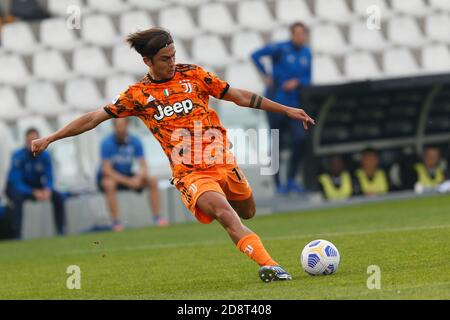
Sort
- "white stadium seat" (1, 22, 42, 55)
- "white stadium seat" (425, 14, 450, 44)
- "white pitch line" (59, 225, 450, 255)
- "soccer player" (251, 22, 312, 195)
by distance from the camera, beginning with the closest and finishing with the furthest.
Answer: "white pitch line" (59, 225, 450, 255) → "soccer player" (251, 22, 312, 195) → "white stadium seat" (1, 22, 42, 55) → "white stadium seat" (425, 14, 450, 44)

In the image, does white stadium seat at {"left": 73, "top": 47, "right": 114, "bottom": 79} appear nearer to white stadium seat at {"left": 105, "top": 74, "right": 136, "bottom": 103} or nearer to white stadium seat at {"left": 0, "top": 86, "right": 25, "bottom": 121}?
white stadium seat at {"left": 105, "top": 74, "right": 136, "bottom": 103}

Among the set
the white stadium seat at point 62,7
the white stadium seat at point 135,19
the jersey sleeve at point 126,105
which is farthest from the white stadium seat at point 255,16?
the jersey sleeve at point 126,105

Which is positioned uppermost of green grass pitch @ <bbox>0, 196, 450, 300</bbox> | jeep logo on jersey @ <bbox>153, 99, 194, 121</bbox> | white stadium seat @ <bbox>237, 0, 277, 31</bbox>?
white stadium seat @ <bbox>237, 0, 277, 31</bbox>

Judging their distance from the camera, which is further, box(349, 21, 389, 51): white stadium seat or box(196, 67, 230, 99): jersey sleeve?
box(349, 21, 389, 51): white stadium seat

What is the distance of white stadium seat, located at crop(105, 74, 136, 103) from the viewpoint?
755 inches

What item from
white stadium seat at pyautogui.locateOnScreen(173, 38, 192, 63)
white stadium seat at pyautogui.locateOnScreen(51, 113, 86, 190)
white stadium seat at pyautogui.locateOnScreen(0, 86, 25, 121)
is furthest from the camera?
white stadium seat at pyautogui.locateOnScreen(173, 38, 192, 63)

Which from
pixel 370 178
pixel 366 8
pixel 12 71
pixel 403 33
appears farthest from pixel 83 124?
pixel 403 33

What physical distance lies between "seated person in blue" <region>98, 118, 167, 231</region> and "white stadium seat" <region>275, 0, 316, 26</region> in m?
5.49

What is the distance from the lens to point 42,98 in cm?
1950

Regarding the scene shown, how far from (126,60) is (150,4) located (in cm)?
139

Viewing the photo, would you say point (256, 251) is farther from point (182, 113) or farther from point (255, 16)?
point (255, 16)

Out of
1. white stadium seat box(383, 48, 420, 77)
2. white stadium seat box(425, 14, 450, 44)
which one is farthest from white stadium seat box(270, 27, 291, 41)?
white stadium seat box(425, 14, 450, 44)
